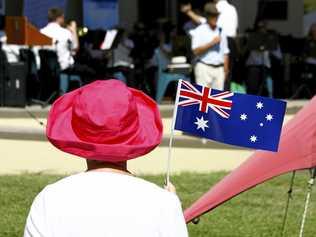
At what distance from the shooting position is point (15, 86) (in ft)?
45.9

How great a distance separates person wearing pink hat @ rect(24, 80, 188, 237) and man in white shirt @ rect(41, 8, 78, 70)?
11419mm

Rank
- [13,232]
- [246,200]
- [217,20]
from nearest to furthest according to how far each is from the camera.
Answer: [13,232] → [246,200] → [217,20]

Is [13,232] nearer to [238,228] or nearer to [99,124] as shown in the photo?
[238,228]

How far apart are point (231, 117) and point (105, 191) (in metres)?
1.88

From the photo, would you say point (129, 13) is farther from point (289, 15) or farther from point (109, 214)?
point (109, 214)

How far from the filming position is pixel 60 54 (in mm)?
14500

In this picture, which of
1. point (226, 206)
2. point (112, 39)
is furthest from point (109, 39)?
point (226, 206)

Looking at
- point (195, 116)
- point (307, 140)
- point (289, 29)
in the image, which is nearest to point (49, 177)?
point (307, 140)

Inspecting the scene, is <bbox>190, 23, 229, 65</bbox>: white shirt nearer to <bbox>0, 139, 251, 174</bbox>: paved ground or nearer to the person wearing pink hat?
<bbox>0, 139, 251, 174</bbox>: paved ground

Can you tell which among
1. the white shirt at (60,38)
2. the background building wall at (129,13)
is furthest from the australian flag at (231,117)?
the background building wall at (129,13)

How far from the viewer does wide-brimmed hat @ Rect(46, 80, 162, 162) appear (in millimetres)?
2764

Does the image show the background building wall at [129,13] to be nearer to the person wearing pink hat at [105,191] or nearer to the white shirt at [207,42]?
the white shirt at [207,42]

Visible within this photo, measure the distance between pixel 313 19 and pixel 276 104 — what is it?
1317 cm

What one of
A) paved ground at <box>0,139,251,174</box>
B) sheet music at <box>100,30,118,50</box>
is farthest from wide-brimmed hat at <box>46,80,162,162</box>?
sheet music at <box>100,30,118,50</box>
